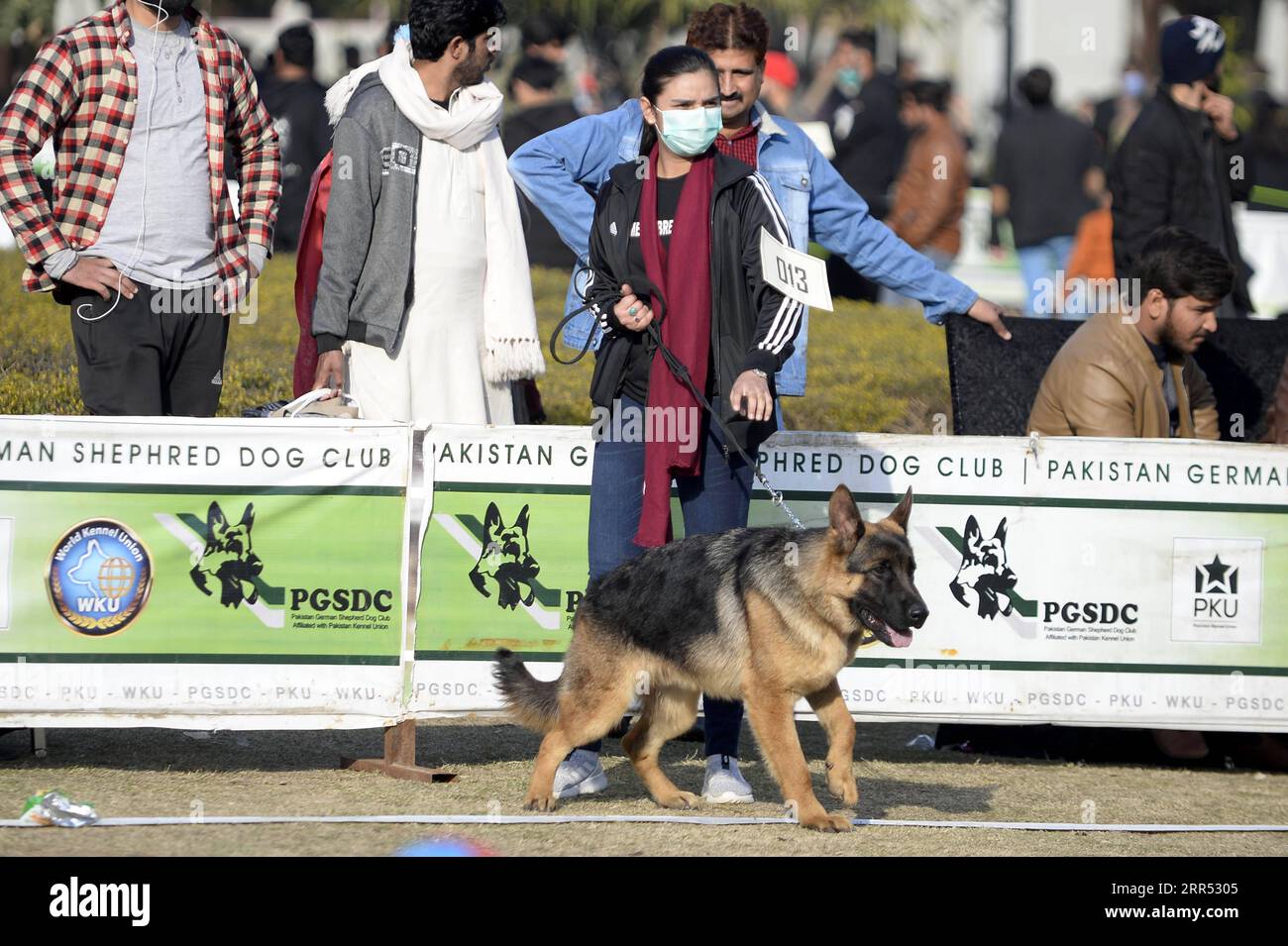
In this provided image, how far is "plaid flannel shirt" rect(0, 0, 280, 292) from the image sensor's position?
6.95m

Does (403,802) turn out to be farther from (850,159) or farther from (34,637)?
(850,159)

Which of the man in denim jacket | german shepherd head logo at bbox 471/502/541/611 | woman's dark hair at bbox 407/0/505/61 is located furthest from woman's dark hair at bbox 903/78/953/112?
german shepherd head logo at bbox 471/502/541/611

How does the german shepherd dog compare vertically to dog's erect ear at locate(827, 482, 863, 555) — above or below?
below

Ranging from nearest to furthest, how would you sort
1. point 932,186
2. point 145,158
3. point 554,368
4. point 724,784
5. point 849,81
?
point 724,784, point 145,158, point 554,368, point 932,186, point 849,81

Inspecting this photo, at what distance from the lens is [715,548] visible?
20.9 ft

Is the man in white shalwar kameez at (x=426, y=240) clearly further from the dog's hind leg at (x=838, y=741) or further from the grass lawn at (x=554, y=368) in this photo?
the grass lawn at (x=554, y=368)

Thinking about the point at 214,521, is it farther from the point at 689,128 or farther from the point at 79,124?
the point at 689,128

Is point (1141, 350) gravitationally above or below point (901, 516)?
above

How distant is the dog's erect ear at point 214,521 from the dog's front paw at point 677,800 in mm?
2033

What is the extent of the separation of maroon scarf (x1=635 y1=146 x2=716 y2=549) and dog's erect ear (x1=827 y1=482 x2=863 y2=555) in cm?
58

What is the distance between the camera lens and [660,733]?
21.8 ft

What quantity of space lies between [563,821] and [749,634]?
93cm

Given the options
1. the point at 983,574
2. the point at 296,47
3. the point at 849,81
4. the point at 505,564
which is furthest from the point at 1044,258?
the point at 505,564

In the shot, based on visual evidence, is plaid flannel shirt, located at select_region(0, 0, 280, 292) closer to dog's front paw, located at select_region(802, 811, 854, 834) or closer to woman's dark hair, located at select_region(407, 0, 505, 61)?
woman's dark hair, located at select_region(407, 0, 505, 61)
